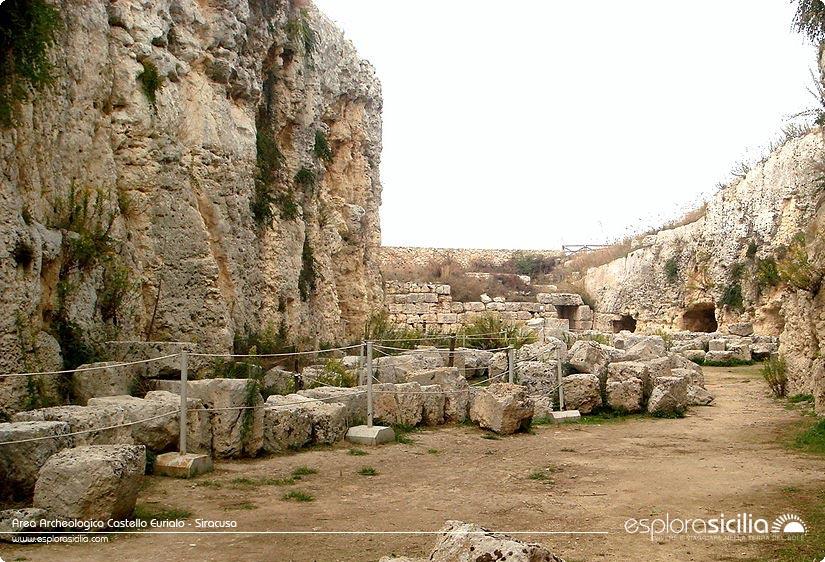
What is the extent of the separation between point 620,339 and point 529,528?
51.5 ft

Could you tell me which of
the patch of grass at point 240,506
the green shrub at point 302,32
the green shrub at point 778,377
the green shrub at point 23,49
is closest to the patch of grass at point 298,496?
the patch of grass at point 240,506

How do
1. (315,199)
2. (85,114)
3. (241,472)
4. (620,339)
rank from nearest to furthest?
(241,472) → (85,114) → (315,199) → (620,339)

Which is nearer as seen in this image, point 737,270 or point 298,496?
point 298,496

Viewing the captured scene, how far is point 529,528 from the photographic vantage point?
586 centimetres

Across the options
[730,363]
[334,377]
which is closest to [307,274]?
[334,377]

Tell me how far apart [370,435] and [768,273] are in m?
11.5

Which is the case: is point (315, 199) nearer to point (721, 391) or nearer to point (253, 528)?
point (721, 391)

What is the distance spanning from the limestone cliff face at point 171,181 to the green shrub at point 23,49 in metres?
0.20

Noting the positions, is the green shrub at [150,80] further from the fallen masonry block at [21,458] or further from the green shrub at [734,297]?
the green shrub at [734,297]

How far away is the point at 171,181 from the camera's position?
1162 cm

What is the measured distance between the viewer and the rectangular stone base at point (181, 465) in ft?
24.8

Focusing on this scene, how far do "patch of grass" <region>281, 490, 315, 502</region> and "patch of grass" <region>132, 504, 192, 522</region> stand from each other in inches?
39.0

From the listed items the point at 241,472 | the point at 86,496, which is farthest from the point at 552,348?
the point at 86,496

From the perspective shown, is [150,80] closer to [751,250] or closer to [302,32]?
[302,32]
